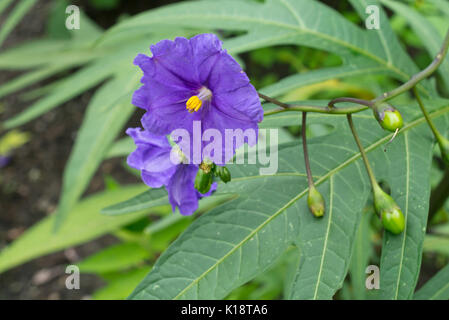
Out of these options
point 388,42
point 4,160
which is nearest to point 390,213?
point 388,42

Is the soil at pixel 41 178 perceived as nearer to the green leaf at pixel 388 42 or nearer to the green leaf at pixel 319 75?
the green leaf at pixel 319 75

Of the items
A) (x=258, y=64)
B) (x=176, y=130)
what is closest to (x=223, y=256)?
(x=176, y=130)

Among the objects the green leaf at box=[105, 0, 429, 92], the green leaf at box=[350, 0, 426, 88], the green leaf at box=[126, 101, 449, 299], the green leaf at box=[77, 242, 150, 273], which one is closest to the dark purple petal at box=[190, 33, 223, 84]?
the green leaf at box=[126, 101, 449, 299]

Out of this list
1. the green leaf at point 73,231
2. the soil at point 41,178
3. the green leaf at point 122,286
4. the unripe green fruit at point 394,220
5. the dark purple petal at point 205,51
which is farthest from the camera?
the soil at point 41,178

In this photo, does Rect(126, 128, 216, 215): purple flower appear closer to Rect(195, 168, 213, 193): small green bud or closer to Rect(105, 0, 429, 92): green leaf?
Rect(195, 168, 213, 193): small green bud

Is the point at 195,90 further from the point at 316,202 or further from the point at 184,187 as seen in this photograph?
the point at 316,202

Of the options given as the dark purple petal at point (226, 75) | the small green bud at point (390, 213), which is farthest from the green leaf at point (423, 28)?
the dark purple petal at point (226, 75)
